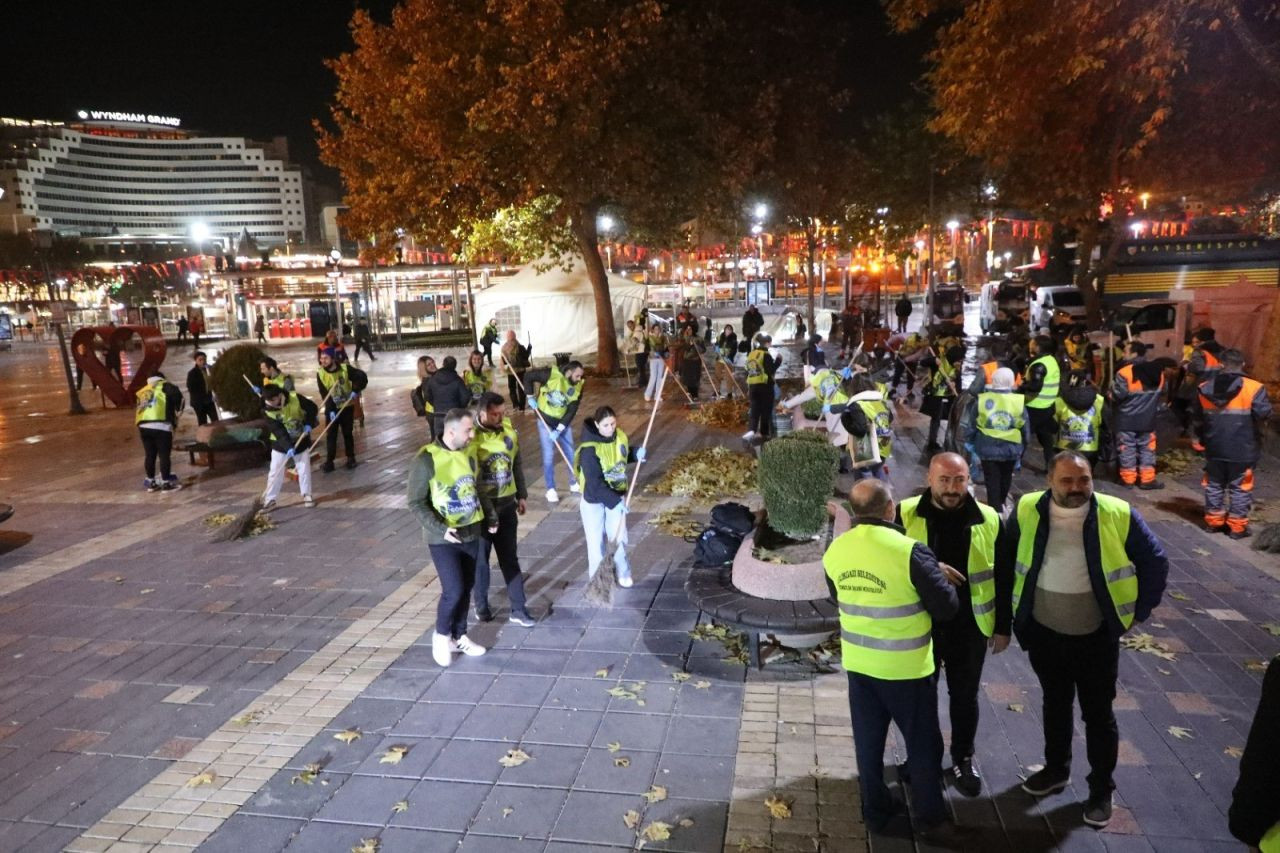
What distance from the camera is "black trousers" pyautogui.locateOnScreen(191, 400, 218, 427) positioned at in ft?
48.5

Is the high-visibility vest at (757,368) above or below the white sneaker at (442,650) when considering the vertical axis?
above

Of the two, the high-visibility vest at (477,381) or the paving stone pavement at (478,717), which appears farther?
the high-visibility vest at (477,381)

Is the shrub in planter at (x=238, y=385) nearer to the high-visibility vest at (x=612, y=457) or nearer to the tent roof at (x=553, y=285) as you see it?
the high-visibility vest at (x=612, y=457)

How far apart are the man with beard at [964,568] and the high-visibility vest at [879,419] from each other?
3.67 metres

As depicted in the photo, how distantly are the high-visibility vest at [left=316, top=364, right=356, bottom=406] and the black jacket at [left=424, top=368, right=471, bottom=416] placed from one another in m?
1.88

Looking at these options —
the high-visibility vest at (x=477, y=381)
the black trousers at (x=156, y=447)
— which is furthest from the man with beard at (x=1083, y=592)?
the black trousers at (x=156, y=447)

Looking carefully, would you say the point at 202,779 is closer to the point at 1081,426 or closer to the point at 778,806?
the point at 778,806

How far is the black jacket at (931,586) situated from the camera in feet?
10.9

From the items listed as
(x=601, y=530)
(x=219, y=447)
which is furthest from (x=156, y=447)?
(x=601, y=530)

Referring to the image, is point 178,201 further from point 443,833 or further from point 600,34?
point 443,833

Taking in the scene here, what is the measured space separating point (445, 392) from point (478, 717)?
6.39 m

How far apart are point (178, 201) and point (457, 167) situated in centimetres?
20428

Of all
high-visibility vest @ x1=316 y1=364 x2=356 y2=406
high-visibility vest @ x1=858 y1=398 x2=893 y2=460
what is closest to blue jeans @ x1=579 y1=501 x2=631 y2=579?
high-visibility vest @ x1=858 y1=398 x2=893 y2=460

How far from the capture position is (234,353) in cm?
1375
